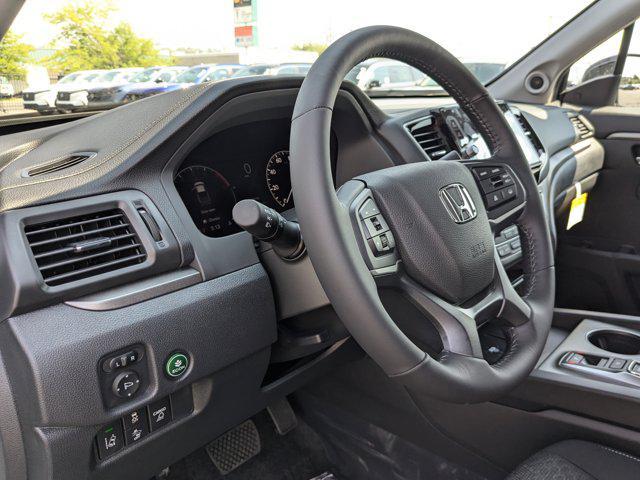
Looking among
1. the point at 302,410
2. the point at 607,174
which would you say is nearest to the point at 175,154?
the point at 302,410

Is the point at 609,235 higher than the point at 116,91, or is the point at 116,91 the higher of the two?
the point at 116,91

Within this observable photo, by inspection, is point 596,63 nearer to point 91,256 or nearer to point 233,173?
point 233,173

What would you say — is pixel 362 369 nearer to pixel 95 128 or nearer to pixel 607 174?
pixel 95 128

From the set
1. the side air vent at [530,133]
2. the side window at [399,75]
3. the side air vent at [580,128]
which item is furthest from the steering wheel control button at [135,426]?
the side air vent at [580,128]

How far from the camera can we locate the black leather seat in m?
1.24

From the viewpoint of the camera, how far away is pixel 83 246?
1027 millimetres

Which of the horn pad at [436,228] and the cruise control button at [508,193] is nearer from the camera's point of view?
the horn pad at [436,228]

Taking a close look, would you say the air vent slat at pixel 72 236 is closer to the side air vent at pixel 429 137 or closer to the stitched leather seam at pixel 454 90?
the stitched leather seam at pixel 454 90

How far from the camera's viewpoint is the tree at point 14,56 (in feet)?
4.95

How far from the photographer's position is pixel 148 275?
1115 mm

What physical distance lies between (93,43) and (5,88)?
0.42 meters

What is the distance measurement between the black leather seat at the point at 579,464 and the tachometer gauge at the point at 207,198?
0.86 metres

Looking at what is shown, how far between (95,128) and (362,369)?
972 millimetres

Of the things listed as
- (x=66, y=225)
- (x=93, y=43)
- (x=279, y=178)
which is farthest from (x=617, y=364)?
(x=93, y=43)
